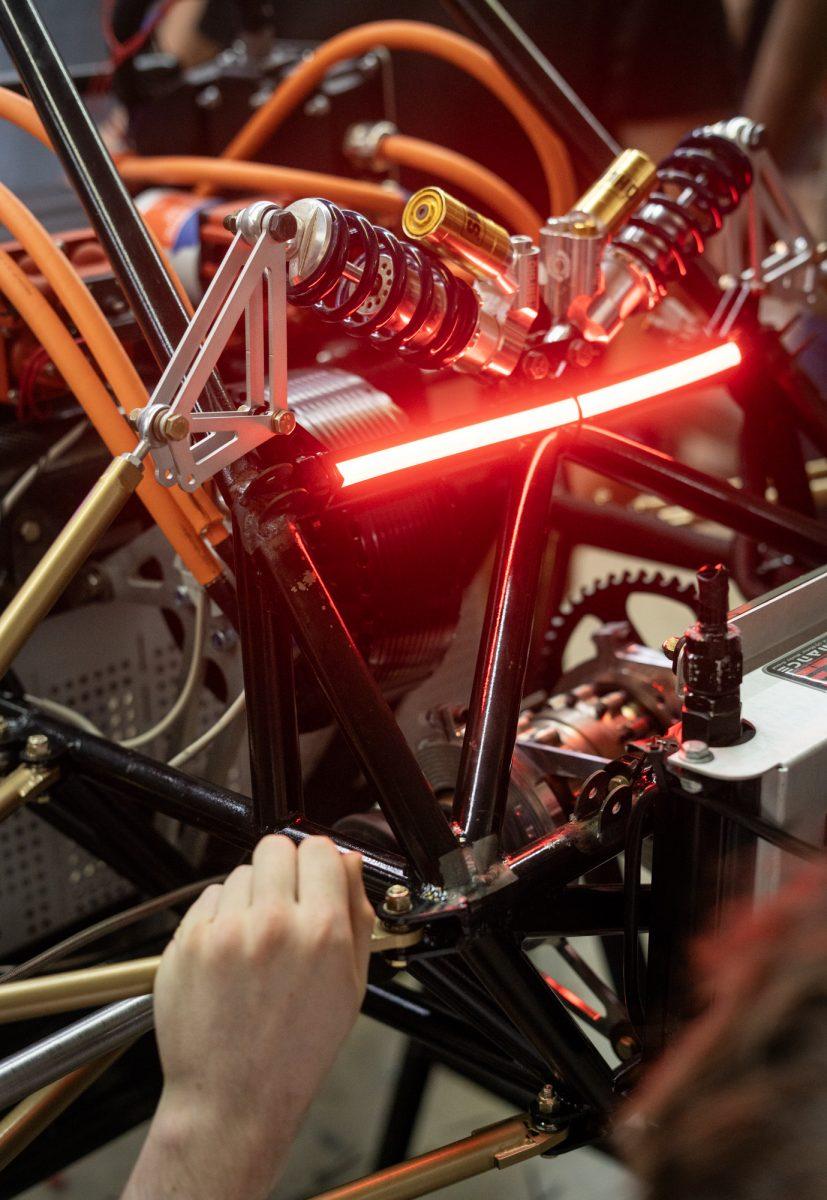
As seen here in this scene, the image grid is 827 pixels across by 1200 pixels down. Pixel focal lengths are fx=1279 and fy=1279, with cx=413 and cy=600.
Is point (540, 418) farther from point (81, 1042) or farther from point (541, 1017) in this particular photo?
point (81, 1042)

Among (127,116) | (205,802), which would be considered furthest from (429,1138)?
(127,116)

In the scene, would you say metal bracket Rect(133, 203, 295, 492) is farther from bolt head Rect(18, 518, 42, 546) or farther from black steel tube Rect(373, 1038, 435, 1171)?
black steel tube Rect(373, 1038, 435, 1171)

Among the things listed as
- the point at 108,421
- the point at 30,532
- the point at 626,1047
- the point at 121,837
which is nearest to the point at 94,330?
the point at 108,421

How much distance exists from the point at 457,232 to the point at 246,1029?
0.57 m

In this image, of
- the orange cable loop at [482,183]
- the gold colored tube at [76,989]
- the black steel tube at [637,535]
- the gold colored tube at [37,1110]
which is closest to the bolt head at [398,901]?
the gold colored tube at [76,989]

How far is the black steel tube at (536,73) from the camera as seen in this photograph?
1405 mm

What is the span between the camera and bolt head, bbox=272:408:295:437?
0.82 m

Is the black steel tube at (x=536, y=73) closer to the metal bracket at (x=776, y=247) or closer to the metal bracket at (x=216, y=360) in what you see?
the metal bracket at (x=776, y=247)

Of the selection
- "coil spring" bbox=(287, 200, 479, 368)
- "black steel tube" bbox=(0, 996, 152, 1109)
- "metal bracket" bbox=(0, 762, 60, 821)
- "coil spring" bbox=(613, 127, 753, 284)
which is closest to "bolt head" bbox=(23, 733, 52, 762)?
→ "metal bracket" bbox=(0, 762, 60, 821)

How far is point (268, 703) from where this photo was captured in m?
0.86

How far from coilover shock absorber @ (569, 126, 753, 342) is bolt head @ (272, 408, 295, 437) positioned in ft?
1.01

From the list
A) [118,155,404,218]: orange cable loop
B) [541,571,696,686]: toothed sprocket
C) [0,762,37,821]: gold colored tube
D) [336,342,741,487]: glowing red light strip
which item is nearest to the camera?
[336,342,741,487]: glowing red light strip

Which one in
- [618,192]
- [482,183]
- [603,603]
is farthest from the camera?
[482,183]

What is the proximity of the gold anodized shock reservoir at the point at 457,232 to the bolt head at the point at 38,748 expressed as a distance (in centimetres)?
49
